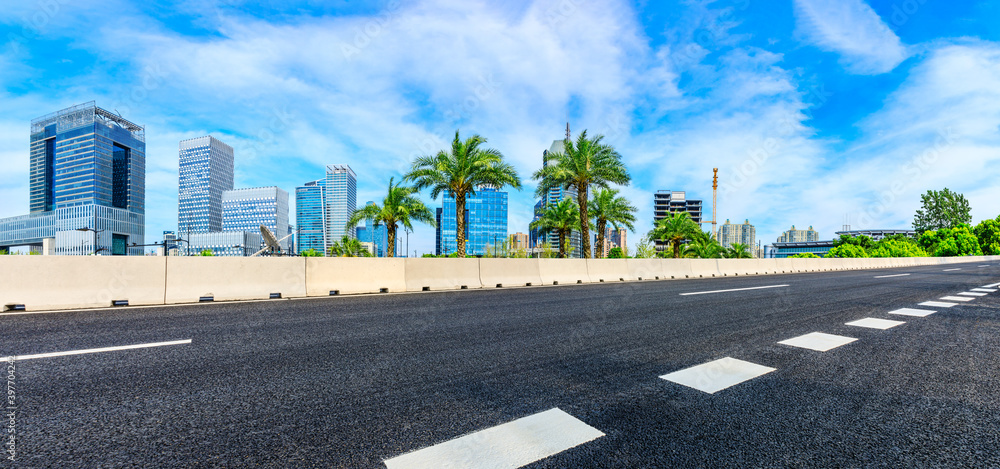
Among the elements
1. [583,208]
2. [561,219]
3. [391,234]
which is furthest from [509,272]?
[391,234]

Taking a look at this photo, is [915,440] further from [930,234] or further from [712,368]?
[930,234]

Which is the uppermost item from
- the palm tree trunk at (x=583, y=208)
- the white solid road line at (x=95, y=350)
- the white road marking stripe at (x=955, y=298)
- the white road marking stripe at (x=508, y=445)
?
the palm tree trunk at (x=583, y=208)

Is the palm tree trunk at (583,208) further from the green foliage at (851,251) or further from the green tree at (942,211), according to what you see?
the green tree at (942,211)

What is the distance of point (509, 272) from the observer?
13797 mm

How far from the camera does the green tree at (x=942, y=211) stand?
94.9 metres

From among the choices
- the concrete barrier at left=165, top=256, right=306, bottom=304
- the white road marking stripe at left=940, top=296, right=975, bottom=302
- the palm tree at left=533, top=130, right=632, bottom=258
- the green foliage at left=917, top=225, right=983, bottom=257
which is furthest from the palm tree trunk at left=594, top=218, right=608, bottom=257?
the green foliage at left=917, top=225, right=983, bottom=257

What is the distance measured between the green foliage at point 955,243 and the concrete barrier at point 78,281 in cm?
10803

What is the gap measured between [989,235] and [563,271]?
4258 inches

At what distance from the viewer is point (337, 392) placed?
2.96m

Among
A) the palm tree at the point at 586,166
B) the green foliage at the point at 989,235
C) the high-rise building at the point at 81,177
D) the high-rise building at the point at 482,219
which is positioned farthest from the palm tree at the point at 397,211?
the high-rise building at the point at 81,177

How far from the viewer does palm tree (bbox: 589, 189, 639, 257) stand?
3316cm

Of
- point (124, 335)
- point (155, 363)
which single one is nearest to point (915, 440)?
point (155, 363)

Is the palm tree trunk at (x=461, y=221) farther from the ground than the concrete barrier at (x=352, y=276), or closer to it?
farther from the ground

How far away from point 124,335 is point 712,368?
6.33 m
